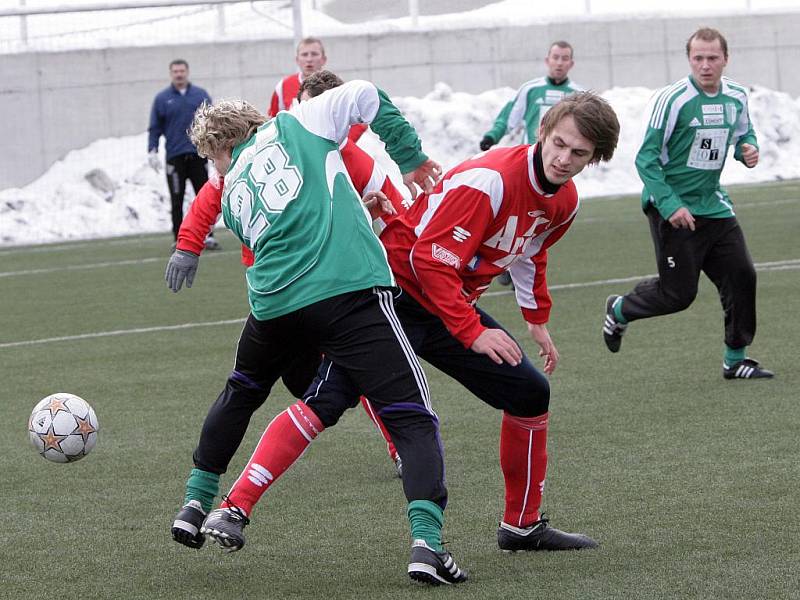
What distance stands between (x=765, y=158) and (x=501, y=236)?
21.8m

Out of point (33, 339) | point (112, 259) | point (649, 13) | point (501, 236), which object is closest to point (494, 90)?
point (649, 13)

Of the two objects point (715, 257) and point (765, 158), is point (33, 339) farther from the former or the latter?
point (765, 158)

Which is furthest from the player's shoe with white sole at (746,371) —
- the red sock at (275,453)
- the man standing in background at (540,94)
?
the man standing in background at (540,94)

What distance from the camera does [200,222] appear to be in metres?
5.88

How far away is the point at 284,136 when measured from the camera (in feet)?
14.2

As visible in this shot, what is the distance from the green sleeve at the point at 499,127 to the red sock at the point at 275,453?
24.8 feet

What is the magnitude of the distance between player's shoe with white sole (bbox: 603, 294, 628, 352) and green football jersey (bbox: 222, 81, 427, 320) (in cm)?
387

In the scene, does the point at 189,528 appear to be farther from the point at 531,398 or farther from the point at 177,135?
the point at 177,135

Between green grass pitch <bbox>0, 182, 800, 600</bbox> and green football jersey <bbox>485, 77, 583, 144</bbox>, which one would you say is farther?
green football jersey <bbox>485, 77, 583, 144</bbox>

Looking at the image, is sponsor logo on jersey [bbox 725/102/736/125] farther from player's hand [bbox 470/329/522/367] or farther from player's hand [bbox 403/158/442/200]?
player's hand [bbox 470/329/522/367]

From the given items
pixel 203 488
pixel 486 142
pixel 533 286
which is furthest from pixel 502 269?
→ pixel 486 142

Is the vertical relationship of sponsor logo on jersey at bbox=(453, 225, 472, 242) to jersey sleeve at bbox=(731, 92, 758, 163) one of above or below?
below

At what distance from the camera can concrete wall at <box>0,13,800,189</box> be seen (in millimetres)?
20531

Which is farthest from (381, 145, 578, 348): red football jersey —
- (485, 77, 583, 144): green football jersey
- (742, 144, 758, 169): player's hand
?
(485, 77, 583, 144): green football jersey
